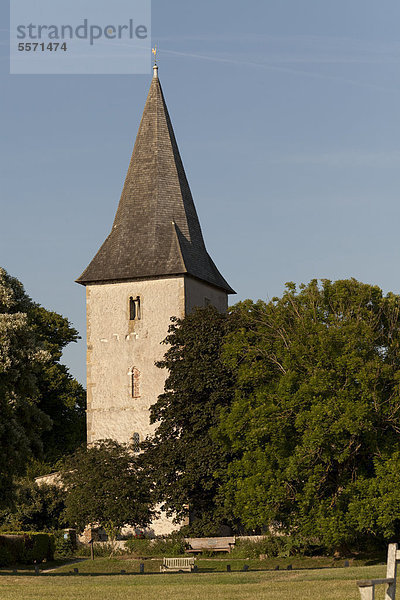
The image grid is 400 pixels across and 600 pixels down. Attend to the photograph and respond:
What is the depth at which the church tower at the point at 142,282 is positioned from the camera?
5134 centimetres

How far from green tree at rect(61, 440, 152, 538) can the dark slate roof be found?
39.2ft

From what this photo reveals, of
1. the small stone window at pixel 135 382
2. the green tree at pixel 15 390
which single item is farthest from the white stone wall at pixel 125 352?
the green tree at pixel 15 390

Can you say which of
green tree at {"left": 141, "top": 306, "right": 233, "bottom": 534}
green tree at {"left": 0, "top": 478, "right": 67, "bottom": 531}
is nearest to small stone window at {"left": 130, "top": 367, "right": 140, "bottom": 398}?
green tree at {"left": 0, "top": 478, "right": 67, "bottom": 531}

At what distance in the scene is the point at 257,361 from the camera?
38.1m

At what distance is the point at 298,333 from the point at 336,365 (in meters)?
2.37

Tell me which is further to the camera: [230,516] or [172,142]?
[172,142]

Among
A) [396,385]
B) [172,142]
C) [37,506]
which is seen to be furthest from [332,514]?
[172,142]

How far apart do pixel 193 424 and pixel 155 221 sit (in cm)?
1539

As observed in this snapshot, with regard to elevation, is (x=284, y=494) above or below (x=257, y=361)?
below

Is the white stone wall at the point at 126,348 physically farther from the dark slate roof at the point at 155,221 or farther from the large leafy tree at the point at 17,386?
the large leafy tree at the point at 17,386

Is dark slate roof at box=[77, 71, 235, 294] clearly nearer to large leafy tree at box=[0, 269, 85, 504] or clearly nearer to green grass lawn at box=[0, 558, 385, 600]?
large leafy tree at box=[0, 269, 85, 504]

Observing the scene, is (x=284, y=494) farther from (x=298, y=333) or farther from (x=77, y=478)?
(x=77, y=478)

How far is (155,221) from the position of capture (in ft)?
176

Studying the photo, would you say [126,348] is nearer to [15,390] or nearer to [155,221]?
[155,221]
